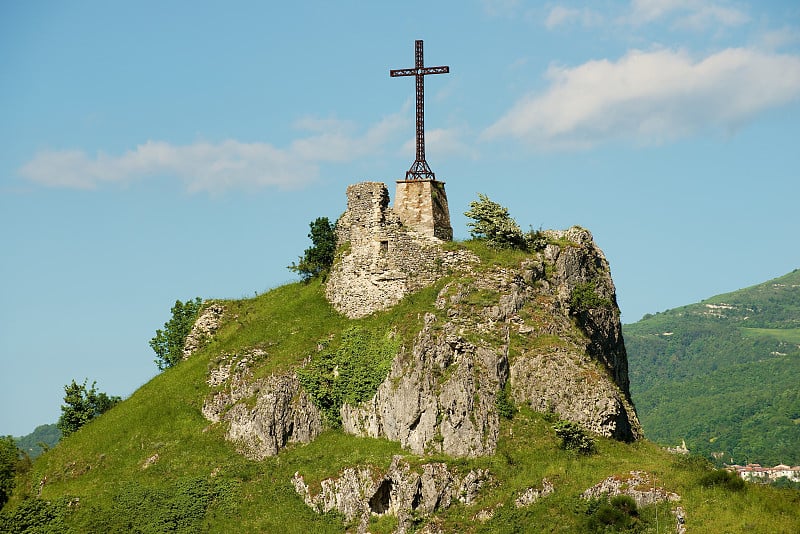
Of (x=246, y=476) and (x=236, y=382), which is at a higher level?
(x=236, y=382)

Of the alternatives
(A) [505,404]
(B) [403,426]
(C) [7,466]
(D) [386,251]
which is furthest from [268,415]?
(C) [7,466]

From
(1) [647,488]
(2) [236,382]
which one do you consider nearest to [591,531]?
(1) [647,488]

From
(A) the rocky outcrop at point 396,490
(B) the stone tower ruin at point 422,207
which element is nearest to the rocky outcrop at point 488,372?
(A) the rocky outcrop at point 396,490

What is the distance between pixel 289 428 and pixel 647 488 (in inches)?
877

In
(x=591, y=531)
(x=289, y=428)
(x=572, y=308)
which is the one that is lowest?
(x=591, y=531)

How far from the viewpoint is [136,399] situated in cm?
7488

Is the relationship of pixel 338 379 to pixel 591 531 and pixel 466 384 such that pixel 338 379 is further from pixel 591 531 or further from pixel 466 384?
Result: pixel 591 531

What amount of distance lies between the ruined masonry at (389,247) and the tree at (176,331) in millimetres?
13619

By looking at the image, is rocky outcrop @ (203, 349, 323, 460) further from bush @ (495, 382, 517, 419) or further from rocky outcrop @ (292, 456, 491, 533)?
bush @ (495, 382, 517, 419)

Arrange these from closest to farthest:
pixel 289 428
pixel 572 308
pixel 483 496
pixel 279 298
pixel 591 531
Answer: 1. pixel 591 531
2. pixel 483 496
3. pixel 289 428
4. pixel 572 308
5. pixel 279 298

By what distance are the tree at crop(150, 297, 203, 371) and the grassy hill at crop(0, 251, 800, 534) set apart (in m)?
5.85

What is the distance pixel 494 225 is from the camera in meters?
72.1

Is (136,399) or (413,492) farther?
(136,399)

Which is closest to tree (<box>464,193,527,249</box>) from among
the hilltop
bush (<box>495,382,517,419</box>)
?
the hilltop
